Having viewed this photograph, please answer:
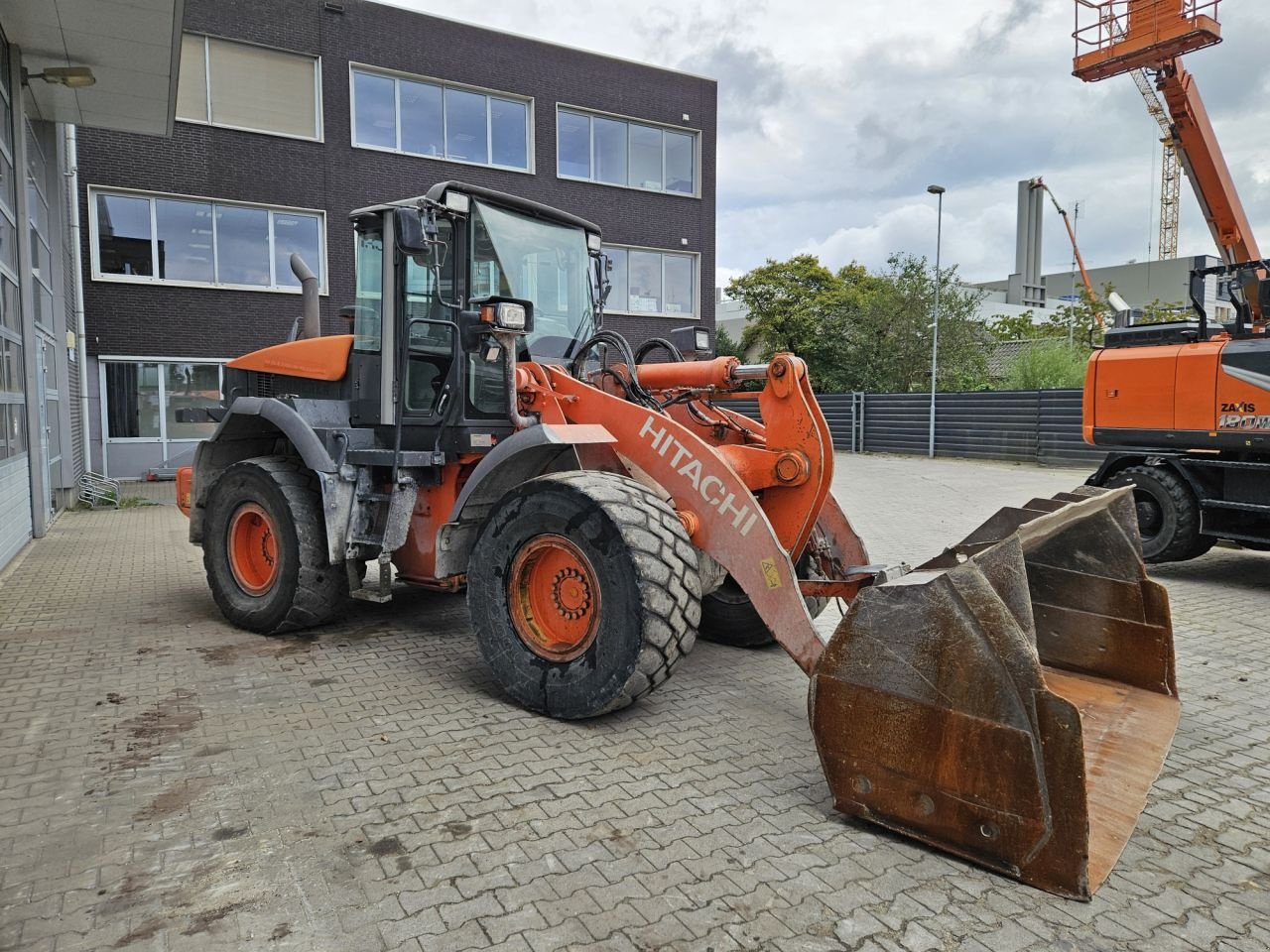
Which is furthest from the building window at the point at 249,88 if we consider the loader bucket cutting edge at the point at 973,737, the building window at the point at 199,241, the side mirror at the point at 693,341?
the loader bucket cutting edge at the point at 973,737

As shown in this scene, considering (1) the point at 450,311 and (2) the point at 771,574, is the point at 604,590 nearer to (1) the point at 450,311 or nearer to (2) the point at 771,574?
(2) the point at 771,574

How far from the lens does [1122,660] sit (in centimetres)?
421

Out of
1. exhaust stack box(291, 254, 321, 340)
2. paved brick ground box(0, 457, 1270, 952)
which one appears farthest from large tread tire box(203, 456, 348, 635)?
exhaust stack box(291, 254, 321, 340)

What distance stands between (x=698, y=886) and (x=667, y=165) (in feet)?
75.4

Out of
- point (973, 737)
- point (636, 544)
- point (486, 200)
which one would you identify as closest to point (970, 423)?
point (486, 200)

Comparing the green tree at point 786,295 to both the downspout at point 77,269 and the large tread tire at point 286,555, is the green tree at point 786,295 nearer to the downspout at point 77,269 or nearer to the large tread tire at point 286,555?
the downspout at point 77,269

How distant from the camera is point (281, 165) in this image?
18.0 metres

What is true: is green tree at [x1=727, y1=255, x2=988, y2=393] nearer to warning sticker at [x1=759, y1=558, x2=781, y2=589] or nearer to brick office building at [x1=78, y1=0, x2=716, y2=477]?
brick office building at [x1=78, y1=0, x2=716, y2=477]

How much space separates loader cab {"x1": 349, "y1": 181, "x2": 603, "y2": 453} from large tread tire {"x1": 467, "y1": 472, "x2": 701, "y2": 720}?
3.17 ft

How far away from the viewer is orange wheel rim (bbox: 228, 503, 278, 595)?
19.3ft

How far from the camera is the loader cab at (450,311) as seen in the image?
5031 mm

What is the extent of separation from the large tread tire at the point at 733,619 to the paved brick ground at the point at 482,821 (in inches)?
5.8

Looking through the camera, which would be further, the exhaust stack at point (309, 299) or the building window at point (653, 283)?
the building window at point (653, 283)

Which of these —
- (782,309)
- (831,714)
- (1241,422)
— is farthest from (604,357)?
(782,309)
